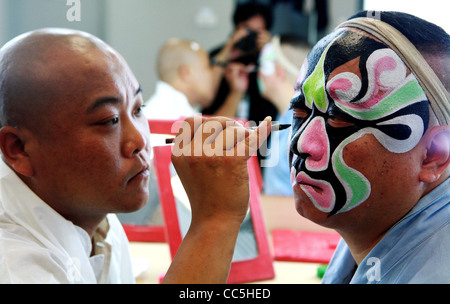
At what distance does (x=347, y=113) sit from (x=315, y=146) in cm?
8

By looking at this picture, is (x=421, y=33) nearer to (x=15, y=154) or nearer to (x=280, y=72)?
(x=15, y=154)

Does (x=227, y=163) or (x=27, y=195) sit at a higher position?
(x=227, y=163)

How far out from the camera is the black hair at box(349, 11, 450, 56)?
2.72 ft

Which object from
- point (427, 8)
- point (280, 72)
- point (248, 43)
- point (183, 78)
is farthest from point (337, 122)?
point (248, 43)

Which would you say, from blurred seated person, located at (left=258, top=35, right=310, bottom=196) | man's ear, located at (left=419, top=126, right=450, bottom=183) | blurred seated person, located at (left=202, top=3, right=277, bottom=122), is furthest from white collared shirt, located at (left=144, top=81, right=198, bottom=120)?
man's ear, located at (left=419, top=126, right=450, bottom=183)

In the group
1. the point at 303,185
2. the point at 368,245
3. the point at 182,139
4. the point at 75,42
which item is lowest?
the point at 368,245

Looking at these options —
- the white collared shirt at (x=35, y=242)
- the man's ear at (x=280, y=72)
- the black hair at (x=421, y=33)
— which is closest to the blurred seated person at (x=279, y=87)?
the man's ear at (x=280, y=72)

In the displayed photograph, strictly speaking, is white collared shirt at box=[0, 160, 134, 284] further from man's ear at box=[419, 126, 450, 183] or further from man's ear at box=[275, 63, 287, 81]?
man's ear at box=[275, 63, 287, 81]

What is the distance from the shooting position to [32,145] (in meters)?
0.92

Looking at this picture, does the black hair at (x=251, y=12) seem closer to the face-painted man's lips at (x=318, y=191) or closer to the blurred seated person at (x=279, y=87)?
the blurred seated person at (x=279, y=87)

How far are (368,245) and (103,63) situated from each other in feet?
2.08

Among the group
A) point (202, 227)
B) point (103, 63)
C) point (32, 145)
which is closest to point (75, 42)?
point (103, 63)

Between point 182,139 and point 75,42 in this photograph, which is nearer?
point 182,139

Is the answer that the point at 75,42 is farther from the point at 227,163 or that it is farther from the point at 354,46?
the point at 354,46
